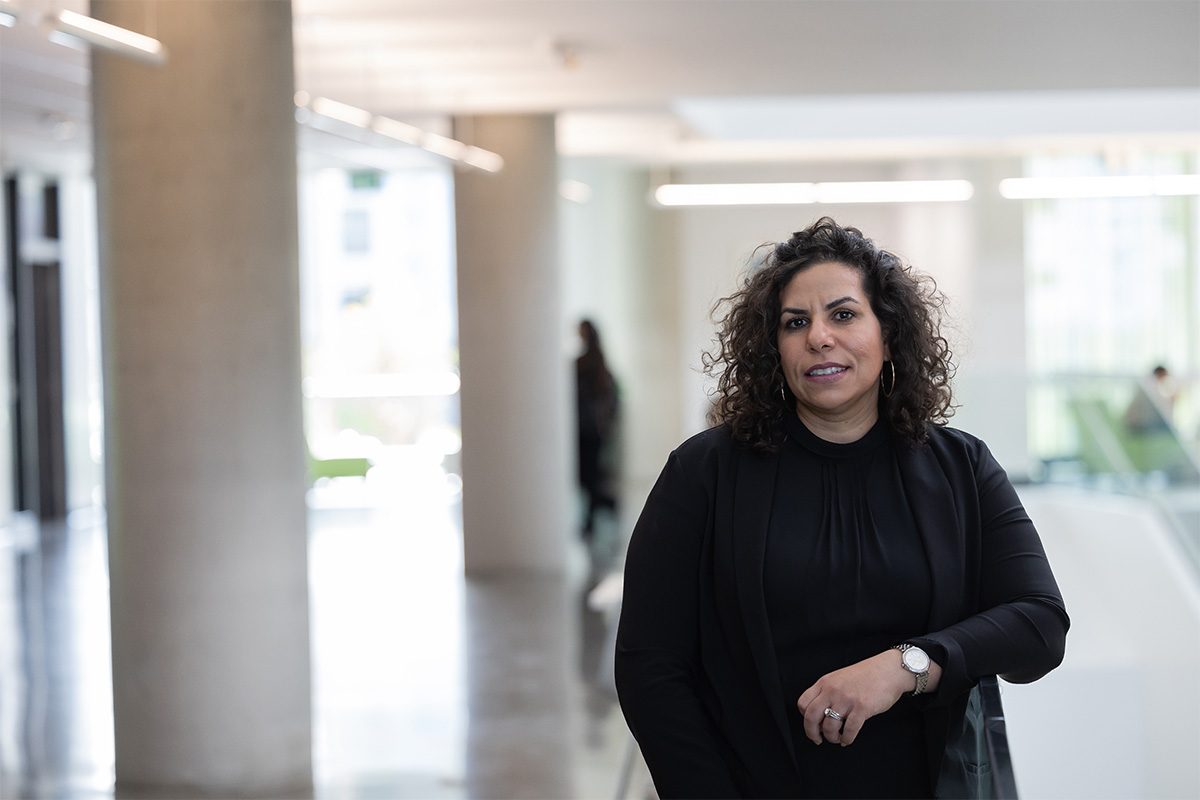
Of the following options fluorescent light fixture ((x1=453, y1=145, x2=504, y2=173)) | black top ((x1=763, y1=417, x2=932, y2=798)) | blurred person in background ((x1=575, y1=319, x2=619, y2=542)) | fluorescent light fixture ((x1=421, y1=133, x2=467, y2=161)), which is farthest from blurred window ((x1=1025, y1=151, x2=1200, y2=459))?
black top ((x1=763, y1=417, x2=932, y2=798))

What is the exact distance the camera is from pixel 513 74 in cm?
863

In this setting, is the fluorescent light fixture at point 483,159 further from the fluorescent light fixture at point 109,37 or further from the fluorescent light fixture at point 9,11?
the fluorescent light fixture at point 9,11

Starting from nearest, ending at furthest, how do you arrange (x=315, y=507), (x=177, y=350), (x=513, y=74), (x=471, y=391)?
1. (x=177, y=350)
2. (x=513, y=74)
3. (x=471, y=391)
4. (x=315, y=507)

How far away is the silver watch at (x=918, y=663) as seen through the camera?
6.53ft

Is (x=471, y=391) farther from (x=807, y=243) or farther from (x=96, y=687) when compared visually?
(x=807, y=243)

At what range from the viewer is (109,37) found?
440 centimetres

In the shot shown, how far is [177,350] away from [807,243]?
3.36m

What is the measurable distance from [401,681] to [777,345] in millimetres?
5170

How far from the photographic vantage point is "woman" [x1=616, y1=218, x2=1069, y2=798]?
2.03 metres

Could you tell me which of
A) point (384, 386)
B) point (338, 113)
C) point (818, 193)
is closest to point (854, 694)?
point (338, 113)

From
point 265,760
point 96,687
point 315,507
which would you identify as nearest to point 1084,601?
point 265,760

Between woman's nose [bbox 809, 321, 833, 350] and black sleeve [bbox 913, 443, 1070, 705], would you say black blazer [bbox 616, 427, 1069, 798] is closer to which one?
black sleeve [bbox 913, 443, 1070, 705]

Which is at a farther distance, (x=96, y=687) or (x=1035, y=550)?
(x=96, y=687)

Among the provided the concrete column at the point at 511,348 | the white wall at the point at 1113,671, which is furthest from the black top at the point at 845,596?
the concrete column at the point at 511,348
